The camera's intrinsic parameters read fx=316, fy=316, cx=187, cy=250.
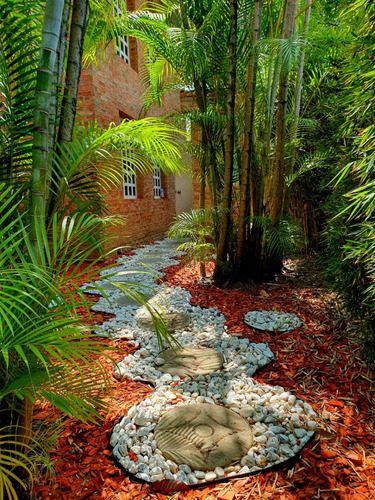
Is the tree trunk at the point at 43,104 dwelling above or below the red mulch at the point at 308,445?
above

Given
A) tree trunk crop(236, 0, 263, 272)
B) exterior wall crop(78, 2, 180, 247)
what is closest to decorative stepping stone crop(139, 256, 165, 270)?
exterior wall crop(78, 2, 180, 247)

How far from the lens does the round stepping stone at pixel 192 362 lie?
1963 millimetres

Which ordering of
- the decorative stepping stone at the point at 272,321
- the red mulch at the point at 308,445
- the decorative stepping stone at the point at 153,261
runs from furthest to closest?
1. the decorative stepping stone at the point at 153,261
2. the decorative stepping stone at the point at 272,321
3. the red mulch at the point at 308,445

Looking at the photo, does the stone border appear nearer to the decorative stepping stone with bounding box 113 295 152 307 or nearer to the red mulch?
the red mulch

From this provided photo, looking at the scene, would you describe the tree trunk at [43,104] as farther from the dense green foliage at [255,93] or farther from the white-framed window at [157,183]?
the white-framed window at [157,183]

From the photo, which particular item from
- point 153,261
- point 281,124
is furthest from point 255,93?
point 153,261

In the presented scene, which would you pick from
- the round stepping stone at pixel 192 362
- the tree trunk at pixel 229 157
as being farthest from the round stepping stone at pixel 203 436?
the tree trunk at pixel 229 157

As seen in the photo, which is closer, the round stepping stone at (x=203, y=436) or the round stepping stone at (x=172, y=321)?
the round stepping stone at (x=203, y=436)

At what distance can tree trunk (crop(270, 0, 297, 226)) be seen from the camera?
9.47 ft

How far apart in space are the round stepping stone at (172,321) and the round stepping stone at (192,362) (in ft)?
1.34

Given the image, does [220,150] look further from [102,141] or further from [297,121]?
[102,141]

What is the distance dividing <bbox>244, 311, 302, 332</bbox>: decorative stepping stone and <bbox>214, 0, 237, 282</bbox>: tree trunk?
84 centimetres

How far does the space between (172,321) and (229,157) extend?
1672mm

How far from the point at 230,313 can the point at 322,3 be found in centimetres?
357
